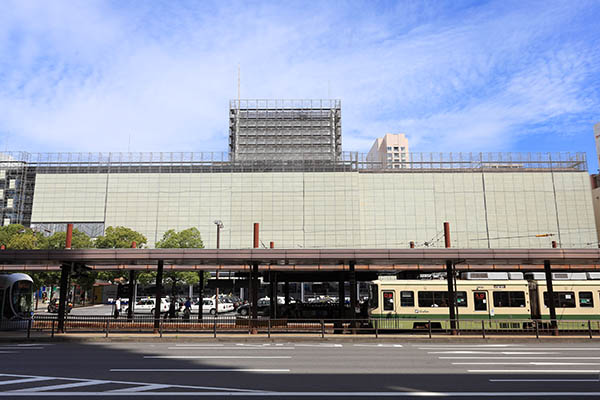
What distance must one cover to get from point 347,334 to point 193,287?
6370 centimetres

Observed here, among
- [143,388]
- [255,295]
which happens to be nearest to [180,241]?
[255,295]

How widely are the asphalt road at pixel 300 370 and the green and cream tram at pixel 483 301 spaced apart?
14.1ft

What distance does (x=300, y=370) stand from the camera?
13.9 m

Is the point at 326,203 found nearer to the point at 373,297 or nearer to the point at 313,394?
the point at 373,297

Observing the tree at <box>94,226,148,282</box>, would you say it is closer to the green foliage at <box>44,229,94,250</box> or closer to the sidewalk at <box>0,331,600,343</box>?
the green foliage at <box>44,229,94,250</box>

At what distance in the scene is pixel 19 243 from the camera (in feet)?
169

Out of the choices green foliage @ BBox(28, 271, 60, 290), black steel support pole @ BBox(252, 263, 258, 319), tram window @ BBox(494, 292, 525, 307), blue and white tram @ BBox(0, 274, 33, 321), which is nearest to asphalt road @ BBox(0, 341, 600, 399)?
black steel support pole @ BBox(252, 263, 258, 319)

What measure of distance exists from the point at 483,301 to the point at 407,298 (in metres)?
4.39

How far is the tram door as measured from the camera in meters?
25.9

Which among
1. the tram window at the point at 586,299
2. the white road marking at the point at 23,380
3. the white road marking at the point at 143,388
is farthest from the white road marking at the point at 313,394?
the tram window at the point at 586,299

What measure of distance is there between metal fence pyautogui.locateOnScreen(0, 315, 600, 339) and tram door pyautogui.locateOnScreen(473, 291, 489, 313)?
0.86m

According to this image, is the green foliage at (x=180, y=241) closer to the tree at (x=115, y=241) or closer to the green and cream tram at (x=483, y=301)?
the tree at (x=115, y=241)

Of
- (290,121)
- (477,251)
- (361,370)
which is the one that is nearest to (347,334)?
(477,251)

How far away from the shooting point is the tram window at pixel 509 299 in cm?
2588
